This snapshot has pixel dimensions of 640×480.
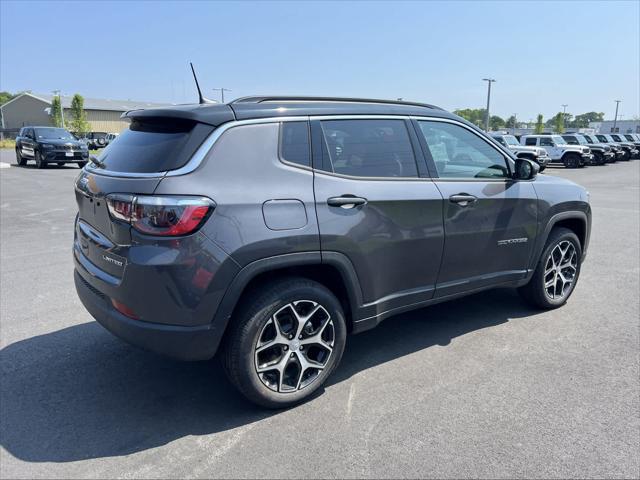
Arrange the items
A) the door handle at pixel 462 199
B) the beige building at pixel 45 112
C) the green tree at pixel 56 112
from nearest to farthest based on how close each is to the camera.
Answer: the door handle at pixel 462 199 < the green tree at pixel 56 112 < the beige building at pixel 45 112

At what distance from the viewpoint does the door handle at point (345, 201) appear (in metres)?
3.18

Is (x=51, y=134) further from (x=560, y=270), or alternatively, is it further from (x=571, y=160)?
(x=571, y=160)

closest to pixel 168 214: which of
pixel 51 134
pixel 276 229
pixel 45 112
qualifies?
pixel 276 229

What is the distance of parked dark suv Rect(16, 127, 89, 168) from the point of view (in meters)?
20.7

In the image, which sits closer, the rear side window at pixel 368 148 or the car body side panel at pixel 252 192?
the car body side panel at pixel 252 192

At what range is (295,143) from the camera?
3.18 m

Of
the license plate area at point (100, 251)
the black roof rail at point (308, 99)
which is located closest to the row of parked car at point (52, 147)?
the license plate area at point (100, 251)

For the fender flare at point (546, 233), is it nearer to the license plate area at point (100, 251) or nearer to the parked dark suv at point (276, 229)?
the parked dark suv at point (276, 229)

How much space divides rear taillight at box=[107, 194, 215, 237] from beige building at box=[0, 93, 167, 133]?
7790 cm

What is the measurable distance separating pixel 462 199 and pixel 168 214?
2.26m

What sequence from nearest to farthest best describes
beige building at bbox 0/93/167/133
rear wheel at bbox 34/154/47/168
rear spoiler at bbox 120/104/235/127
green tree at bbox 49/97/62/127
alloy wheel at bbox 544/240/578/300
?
rear spoiler at bbox 120/104/235/127 → alloy wheel at bbox 544/240/578/300 → rear wheel at bbox 34/154/47/168 → green tree at bbox 49/97/62/127 → beige building at bbox 0/93/167/133

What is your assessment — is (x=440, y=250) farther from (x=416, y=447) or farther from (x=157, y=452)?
(x=157, y=452)

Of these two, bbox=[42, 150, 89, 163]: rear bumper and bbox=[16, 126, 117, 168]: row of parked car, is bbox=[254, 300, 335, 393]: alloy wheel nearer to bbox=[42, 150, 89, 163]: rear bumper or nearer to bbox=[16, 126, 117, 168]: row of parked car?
bbox=[16, 126, 117, 168]: row of parked car

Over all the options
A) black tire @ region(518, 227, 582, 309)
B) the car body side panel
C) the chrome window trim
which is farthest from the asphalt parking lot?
the chrome window trim
